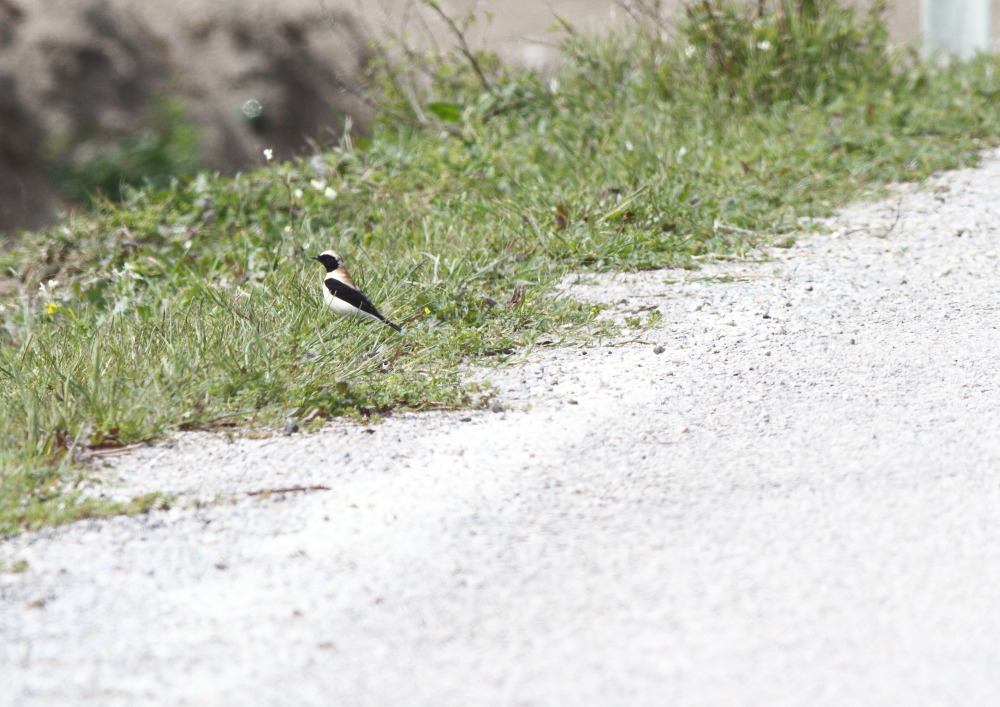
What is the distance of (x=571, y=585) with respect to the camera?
8.21ft

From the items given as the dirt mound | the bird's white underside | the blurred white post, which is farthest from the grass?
the dirt mound

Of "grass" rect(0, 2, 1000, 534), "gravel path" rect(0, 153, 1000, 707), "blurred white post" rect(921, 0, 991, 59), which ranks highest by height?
"blurred white post" rect(921, 0, 991, 59)

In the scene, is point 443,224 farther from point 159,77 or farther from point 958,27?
point 159,77

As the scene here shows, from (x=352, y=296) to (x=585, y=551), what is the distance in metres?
1.61

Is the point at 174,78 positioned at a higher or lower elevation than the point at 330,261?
higher

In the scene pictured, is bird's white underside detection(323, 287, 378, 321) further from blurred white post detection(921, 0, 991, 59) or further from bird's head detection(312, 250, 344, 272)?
blurred white post detection(921, 0, 991, 59)

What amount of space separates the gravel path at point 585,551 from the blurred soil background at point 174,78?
17.9 ft

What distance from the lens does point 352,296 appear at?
394 cm

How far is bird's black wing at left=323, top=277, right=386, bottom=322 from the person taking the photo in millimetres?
3930

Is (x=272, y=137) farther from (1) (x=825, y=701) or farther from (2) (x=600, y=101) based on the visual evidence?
(1) (x=825, y=701)

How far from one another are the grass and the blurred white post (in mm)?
501

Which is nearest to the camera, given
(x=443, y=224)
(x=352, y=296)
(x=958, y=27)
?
(x=352, y=296)

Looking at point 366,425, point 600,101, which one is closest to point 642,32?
point 600,101

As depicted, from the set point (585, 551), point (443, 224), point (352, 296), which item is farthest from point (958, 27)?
point (585, 551)
